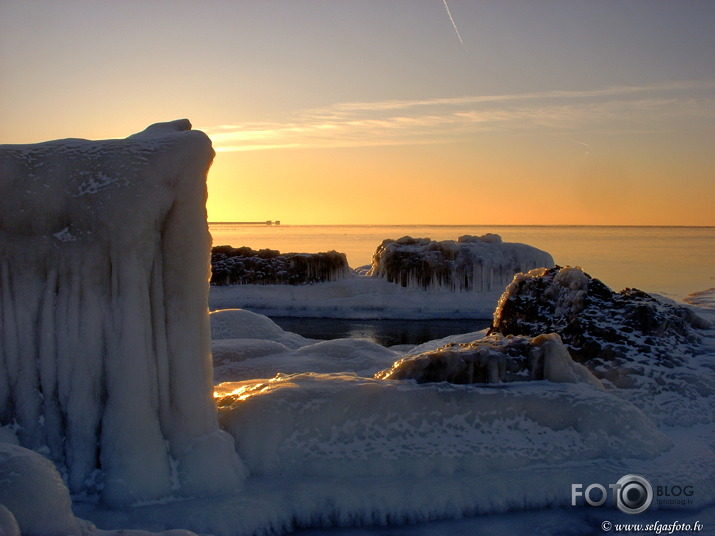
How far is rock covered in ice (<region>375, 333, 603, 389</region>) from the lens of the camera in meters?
4.23

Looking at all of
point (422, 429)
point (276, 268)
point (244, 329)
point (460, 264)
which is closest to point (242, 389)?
point (422, 429)

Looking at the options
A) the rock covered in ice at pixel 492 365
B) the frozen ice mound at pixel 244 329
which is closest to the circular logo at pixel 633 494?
the rock covered in ice at pixel 492 365

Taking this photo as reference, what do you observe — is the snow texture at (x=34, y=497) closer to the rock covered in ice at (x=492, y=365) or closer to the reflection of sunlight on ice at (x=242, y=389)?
the reflection of sunlight on ice at (x=242, y=389)

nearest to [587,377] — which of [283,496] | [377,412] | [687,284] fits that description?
[377,412]

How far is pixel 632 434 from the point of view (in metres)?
3.94

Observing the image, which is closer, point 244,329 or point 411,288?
point 244,329

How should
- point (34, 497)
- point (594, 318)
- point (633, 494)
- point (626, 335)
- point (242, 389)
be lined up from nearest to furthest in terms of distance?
1. point (34, 497)
2. point (633, 494)
3. point (242, 389)
4. point (626, 335)
5. point (594, 318)

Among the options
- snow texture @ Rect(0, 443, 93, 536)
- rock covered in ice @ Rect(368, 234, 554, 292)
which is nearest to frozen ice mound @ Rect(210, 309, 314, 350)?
snow texture @ Rect(0, 443, 93, 536)

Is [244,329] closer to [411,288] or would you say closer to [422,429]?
[422,429]

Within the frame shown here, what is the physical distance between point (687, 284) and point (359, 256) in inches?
825

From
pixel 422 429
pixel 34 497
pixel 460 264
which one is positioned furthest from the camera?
pixel 460 264

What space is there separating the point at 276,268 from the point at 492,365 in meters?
16.3

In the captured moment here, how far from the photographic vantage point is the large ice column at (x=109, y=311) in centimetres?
341

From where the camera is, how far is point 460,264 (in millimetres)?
19188
